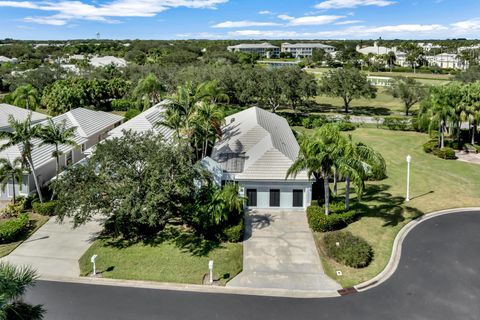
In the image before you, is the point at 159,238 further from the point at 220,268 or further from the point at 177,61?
the point at 177,61

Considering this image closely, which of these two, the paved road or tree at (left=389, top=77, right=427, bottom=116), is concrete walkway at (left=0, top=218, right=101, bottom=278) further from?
tree at (left=389, top=77, right=427, bottom=116)

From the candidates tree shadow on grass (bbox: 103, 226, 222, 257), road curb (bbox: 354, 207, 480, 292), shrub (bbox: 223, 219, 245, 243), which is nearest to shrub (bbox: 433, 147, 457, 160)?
road curb (bbox: 354, 207, 480, 292)

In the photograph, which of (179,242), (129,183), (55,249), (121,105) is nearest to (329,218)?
(179,242)

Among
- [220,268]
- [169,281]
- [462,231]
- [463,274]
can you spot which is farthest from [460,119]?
[169,281]

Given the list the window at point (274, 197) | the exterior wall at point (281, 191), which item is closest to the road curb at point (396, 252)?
the exterior wall at point (281, 191)

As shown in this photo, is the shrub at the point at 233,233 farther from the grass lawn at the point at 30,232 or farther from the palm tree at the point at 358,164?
the grass lawn at the point at 30,232

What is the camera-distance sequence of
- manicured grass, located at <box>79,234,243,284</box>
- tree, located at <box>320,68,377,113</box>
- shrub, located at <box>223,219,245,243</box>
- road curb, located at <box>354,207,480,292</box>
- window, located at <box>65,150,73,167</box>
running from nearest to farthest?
road curb, located at <box>354,207,480,292</box>, manicured grass, located at <box>79,234,243,284</box>, shrub, located at <box>223,219,245,243</box>, window, located at <box>65,150,73,167</box>, tree, located at <box>320,68,377,113</box>

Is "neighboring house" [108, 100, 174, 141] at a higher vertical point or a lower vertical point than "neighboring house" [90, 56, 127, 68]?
lower
